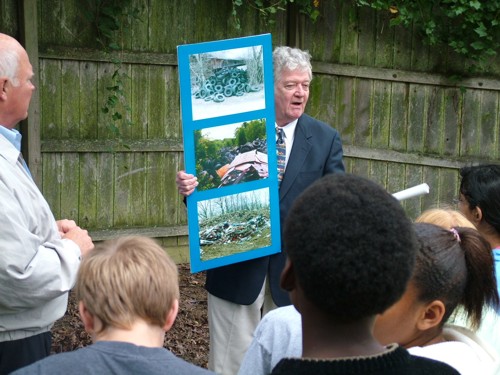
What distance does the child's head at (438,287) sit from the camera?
2.11 m

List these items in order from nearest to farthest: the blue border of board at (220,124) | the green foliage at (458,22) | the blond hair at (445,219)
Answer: the blond hair at (445,219)
the blue border of board at (220,124)
the green foliage at (458,22)

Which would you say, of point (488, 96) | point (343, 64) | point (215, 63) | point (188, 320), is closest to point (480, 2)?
point (488, 96)

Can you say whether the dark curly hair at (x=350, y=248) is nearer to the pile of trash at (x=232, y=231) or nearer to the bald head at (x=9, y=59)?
the bald head at (x=9, y=59)

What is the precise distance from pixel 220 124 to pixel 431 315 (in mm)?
1731

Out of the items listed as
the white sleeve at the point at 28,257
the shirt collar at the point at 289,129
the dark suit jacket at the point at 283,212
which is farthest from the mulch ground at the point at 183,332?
the white sleeve at the point at 28,257

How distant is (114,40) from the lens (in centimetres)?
620

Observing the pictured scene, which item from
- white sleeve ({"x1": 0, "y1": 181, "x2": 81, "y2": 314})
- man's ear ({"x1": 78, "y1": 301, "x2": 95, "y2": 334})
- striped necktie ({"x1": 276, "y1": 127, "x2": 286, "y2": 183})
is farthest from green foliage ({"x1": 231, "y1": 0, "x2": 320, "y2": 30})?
man's ear ({"x1": 78, "y1": 301, "x2": 95, "y2": 334})

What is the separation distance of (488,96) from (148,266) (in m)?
6.56

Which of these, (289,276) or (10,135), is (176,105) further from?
(289,276)

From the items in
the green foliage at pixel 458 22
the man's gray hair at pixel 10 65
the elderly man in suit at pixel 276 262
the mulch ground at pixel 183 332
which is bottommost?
the mulch ground at pixel 183 332

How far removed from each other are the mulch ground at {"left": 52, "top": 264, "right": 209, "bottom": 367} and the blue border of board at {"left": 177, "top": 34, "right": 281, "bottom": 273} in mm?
1744

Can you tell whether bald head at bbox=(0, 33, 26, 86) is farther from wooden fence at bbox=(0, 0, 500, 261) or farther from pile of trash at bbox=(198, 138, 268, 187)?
wooden fence at bbox=(0, 0, 500, 261)

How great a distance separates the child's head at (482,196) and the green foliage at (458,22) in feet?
13.6

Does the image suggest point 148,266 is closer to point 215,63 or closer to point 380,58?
point 215,63
